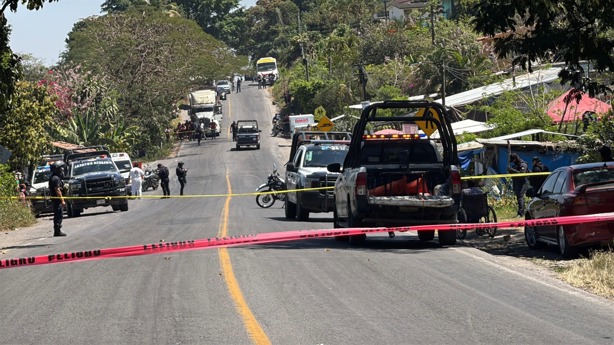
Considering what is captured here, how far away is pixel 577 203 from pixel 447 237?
3026 mm

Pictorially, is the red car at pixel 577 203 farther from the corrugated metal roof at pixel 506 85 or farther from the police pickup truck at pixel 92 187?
the corrugated metal roof at pixel 506 85

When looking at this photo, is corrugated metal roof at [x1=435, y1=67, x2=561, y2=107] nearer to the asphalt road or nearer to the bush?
the bush

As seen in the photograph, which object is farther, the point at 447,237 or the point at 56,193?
the point at 56,193

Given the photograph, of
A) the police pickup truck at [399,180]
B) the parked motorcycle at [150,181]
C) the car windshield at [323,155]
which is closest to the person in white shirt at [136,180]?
the parked motorcycle at [150,181]

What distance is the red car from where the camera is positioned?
15375mm

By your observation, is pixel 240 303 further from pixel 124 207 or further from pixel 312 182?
pixel 124 207

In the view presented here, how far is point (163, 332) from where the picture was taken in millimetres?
9609

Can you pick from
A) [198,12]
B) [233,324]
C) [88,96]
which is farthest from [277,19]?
[233,324]

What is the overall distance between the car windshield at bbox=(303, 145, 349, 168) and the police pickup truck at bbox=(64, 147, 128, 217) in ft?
36.5

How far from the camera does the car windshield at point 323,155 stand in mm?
26703

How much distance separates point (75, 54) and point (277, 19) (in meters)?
75.5

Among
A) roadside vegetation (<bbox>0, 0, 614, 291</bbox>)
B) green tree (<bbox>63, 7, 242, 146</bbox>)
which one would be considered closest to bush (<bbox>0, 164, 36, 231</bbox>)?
roadside vegetation (<bbox>0, 0, 614, 291</bbox>)

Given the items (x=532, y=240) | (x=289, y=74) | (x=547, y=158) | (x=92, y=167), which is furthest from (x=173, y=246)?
(x=289, y=74)

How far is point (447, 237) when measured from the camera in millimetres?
18156
